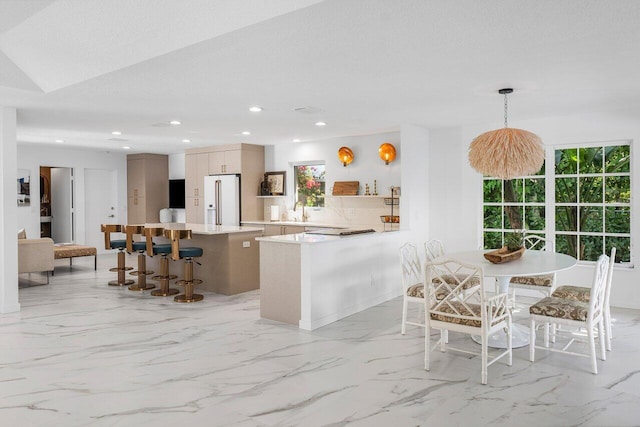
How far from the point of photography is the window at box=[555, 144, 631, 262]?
5488mm

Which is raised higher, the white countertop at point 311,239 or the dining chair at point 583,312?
the white countertop at point 311,239

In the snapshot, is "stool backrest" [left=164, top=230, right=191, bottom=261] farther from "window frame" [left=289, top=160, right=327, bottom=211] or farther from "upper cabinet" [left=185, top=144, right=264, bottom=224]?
"window frame" [left=289, top=160, right=327, bottom=211]

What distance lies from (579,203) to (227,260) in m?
4.45

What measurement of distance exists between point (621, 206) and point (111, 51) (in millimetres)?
5544

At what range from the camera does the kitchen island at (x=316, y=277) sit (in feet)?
15.1

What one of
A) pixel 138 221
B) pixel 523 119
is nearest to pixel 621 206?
pixel 523 119

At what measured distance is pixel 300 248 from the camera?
4617 mm

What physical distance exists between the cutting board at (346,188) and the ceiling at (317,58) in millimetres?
1776

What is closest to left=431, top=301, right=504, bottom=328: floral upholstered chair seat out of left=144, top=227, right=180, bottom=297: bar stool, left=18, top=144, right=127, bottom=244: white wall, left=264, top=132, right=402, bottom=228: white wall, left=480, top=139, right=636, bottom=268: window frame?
left=480, top=139, right=636, bottom=268: window frame

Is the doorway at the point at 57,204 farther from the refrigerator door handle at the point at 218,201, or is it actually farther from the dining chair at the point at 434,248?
the dining chair at the point at 434,248

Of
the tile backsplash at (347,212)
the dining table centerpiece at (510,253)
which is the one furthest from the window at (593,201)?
the tile backsplash at (347,212)

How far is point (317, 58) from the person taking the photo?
3338mm

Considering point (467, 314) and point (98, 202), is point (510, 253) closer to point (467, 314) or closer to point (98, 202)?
point (467, 314)

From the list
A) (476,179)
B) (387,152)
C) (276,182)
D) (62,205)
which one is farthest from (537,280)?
(62,205)
